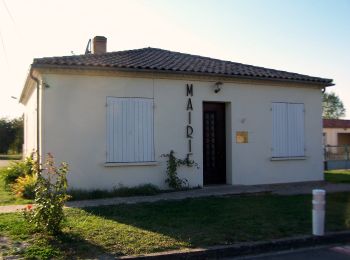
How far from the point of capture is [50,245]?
654 cm

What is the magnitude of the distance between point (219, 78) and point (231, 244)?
754cm

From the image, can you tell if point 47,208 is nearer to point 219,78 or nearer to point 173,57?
point 219,78

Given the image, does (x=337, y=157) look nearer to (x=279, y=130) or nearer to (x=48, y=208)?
(x=279, y=130)

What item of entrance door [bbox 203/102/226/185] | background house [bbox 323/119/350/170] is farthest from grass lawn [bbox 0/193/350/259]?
background house [bbox 323/119/350/170]

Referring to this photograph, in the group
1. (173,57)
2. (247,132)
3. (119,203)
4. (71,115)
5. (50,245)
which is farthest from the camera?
(173,57)

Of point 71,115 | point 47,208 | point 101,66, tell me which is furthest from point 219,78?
point 47,208

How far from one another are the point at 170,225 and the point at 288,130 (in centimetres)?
787

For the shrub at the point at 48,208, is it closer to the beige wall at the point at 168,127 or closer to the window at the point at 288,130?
the beige wall at the point at 168,127

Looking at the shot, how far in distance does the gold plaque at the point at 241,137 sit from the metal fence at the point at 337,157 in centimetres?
1154

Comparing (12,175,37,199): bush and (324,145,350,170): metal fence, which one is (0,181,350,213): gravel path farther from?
(324,145,350,170): metal fence

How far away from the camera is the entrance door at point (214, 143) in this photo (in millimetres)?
13883

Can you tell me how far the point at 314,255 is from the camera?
6.81 metres

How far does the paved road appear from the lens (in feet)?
21.8

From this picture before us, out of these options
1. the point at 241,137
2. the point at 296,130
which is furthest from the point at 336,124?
the point at 241,137
